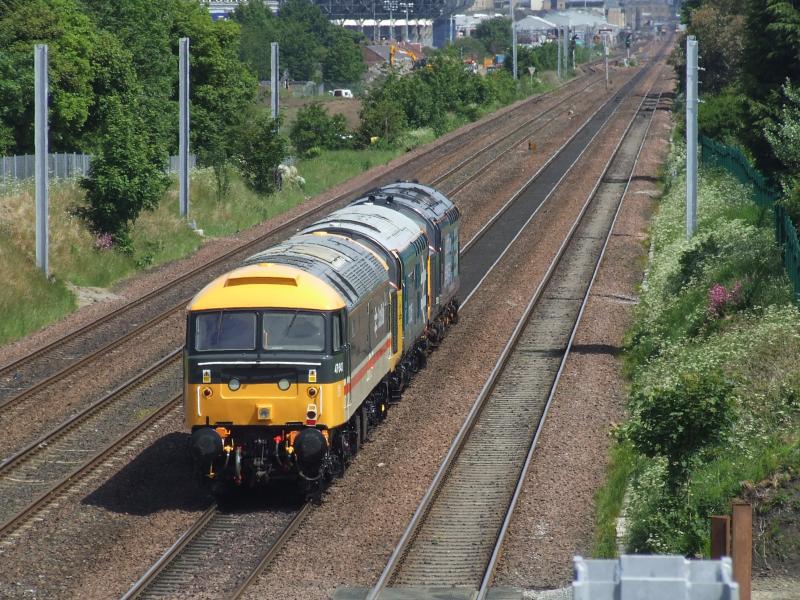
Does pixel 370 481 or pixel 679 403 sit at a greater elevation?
pixel 679 403

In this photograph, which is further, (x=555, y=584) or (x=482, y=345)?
(x=482, y=345)

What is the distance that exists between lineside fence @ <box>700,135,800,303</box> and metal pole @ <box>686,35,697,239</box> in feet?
6.32

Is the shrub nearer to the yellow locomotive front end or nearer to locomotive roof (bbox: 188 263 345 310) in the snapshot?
the yellow locomotive front end

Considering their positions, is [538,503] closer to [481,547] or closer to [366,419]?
[481,547]

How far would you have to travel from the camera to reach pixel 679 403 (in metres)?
15.0

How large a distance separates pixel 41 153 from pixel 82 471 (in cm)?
1537

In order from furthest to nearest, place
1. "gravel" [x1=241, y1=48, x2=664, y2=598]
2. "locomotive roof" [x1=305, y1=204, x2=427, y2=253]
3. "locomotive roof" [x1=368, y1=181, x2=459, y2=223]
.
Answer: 1. "locomotive roof" [x1=368, y1=181, x2=459, y2=223]
2. "locomotive roof" [x1=305, y1=204, x2=427, y2=253]
3. "gravel" [x1=241, y1=48, x2=664, y2=598]

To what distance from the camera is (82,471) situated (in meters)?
19.4

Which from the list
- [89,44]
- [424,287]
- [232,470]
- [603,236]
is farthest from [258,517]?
[89,44]

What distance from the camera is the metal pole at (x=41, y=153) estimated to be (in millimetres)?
32000

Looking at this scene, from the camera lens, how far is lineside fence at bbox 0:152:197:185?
39419 mm

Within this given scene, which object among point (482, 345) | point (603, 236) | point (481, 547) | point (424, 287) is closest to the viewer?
point (481, 547)

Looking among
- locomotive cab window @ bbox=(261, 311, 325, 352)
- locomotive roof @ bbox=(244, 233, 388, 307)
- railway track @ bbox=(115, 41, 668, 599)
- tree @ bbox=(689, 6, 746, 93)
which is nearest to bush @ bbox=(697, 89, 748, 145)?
tree @ bbox=(689, 6, 746, 93)

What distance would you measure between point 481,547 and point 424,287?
10.2m
